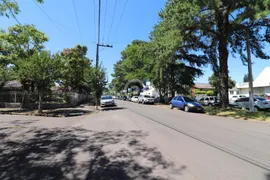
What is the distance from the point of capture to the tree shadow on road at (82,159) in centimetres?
441

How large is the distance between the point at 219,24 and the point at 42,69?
661 inches

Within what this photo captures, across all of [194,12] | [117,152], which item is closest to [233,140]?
[117,152]

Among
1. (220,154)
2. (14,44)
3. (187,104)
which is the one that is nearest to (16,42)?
(14,44)

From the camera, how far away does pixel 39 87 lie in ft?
56.6

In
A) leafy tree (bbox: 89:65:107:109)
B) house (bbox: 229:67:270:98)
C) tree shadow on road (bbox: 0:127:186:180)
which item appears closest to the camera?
tree shadow on road (bbox: 0:127:186:180)

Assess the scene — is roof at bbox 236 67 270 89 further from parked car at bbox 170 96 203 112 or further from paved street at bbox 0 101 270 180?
paved street at bbox 0 101 270 180

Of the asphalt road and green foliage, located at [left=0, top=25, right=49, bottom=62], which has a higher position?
green foliage, located at [left=0, top=25, right=49, bottom=62]

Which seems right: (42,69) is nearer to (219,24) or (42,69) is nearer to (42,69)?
(42,69)

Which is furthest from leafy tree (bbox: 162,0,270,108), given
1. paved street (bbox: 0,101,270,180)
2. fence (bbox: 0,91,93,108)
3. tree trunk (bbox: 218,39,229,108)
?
fence (bbox: 0,91,93,108)

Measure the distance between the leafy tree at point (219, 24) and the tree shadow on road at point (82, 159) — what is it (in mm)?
13265

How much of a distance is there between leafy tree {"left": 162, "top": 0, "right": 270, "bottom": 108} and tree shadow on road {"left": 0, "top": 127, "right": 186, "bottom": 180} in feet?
43.5

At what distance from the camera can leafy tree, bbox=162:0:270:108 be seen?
665 inches

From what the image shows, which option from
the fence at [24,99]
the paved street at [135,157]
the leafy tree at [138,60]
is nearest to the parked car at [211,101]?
the leafy tree at [138,60]

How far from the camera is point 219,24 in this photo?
65.6 feet
